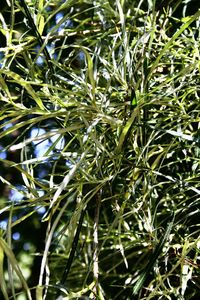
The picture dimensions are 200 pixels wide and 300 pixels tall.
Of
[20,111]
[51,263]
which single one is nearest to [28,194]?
[20,111]

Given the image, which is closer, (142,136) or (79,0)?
(142,136)

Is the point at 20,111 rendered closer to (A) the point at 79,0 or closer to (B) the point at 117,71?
(B) the point at 117,71

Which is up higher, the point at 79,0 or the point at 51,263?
the point at 79,0

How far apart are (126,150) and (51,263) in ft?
0.68

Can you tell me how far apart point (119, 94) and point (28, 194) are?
0.09 meters

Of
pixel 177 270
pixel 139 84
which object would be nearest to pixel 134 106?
pixel 139 84

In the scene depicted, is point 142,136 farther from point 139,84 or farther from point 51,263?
point 51,263

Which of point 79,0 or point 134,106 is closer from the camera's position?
point 134,106

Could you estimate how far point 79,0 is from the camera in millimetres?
562

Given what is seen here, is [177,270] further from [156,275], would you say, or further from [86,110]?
[86,110]

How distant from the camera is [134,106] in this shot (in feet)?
1.30

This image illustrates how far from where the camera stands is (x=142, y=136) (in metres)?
0.43

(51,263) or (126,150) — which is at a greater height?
(126,150)

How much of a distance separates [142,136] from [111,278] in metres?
0.21
